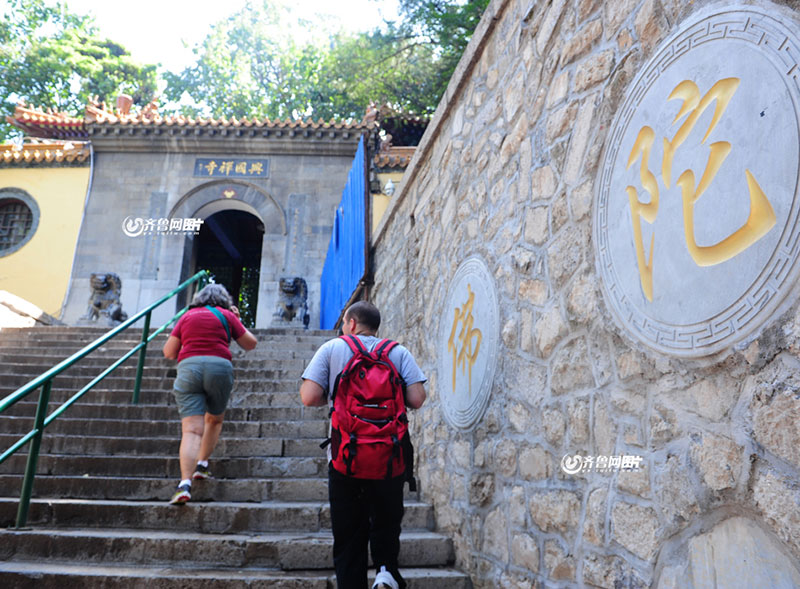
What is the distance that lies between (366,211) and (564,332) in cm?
492

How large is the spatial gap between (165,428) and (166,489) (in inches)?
39.4

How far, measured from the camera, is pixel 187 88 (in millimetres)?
27016

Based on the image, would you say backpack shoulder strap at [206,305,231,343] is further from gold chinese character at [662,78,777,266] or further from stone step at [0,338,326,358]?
gold chinese character at [662,78,777,266]

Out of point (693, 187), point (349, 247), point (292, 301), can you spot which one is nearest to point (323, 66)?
point (292, 301)

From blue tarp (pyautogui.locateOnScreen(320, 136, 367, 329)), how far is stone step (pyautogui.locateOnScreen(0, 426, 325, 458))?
270 cm

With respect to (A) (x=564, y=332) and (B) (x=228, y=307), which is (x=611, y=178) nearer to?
(A) (x=564, y=332)

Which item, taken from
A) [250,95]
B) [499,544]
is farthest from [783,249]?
[250,95]

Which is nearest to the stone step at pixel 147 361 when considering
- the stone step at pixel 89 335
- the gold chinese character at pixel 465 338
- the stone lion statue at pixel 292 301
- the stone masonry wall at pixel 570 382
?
the stone step at pixel 89 335

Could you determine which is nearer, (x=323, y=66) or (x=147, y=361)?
(x=147, y=361)

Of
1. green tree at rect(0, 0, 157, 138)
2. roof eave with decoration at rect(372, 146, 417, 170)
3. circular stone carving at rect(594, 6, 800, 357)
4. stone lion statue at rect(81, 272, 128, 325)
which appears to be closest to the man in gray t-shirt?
circular stone carving at rect(594, 6, 800, 357)

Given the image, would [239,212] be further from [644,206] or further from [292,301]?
[644,206]

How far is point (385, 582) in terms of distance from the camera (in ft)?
7.91

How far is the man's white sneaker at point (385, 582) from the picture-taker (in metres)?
2.41

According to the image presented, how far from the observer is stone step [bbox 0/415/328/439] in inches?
190
